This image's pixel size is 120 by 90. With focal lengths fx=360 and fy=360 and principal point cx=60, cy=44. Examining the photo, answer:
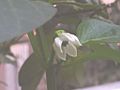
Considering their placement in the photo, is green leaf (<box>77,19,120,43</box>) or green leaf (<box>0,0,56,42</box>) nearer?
green leaf (<box>0,0,56,42</box>)

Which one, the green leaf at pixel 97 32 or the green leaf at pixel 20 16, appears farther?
the green leaf at pixel 97 32

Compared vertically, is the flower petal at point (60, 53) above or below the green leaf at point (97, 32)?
below

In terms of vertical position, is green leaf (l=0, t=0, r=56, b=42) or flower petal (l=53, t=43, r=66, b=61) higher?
green leaf (l=0, t=0, r=56, b=42)

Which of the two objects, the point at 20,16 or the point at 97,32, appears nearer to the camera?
the point at 20,16

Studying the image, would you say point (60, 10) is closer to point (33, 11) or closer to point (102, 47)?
point (102, 47)
